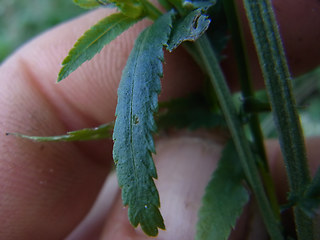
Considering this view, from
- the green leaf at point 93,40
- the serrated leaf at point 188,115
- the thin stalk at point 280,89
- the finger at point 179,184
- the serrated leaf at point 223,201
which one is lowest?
the finger at point 179,184

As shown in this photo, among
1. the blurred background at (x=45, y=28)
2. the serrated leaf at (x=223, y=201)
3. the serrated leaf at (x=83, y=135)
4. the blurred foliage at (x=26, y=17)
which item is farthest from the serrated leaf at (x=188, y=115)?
the blurred foliage at (x=26, y=17)

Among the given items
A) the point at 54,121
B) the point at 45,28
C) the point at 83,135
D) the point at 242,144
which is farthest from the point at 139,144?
the point at 45,28

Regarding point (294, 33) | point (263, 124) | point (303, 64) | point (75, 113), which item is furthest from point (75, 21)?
point (263, 124)

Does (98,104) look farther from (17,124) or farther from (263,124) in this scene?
(263,124)

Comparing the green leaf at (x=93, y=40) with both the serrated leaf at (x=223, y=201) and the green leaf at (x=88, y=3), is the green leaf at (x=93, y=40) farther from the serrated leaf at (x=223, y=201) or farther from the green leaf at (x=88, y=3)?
the serrated leaf at (x=223, y=201)

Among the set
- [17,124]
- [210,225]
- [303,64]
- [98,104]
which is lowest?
[303,64]

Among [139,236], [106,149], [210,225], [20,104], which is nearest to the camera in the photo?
[210,225]

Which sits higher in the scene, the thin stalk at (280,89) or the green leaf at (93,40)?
Result: the green leaf at (93,40)
